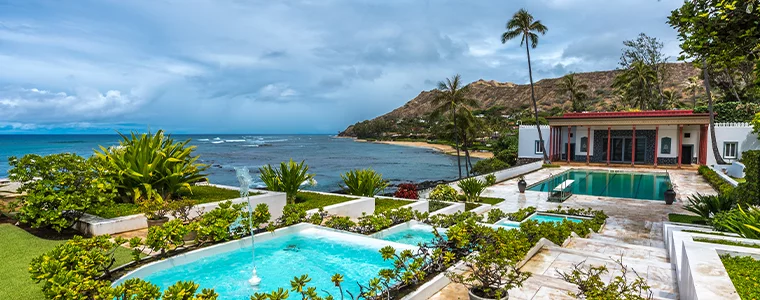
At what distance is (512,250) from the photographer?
3.82 m

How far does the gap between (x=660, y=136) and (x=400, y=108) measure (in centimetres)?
11646

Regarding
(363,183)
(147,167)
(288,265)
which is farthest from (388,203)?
(147,167)

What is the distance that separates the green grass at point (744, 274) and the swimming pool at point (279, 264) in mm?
3429

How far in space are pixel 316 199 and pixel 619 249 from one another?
19.8 ft

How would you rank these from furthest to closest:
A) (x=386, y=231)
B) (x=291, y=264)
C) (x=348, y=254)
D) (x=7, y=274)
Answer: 1. (x=386, y=231)
2. (x=348, y=254)
3. (x=291, y=264)
4. (x=7, y=274)

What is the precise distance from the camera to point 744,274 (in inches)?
133

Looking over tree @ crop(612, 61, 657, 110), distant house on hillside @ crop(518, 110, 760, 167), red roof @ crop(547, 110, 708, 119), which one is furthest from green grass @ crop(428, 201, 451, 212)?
tree @ crop(612, 61, 657, 110)

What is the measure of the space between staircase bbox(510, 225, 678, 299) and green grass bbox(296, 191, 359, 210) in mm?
4632

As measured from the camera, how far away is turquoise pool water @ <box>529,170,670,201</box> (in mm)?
15022

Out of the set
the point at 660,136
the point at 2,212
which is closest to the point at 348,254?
the point at 2,212

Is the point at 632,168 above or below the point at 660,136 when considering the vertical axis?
below

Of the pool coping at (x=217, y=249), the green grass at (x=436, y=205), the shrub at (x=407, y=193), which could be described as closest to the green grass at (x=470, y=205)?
the green grass at (x=436, y=205)

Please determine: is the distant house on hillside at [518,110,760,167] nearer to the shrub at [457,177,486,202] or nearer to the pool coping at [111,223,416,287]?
the shrub at [457,177,486,202]

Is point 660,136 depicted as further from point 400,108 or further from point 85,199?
point 400,108
